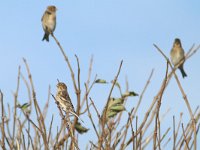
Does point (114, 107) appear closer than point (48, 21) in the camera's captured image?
Yes

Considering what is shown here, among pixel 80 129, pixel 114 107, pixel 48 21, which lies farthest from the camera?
pixel 48 21

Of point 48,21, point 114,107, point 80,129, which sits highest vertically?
point 48,21

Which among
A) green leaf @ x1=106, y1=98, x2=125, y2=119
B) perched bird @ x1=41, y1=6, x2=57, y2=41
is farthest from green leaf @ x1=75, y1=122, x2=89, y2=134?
perched bird @ x1=41, y1=6, x2=57, y2=41

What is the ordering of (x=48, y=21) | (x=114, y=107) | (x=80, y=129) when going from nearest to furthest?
(x=114, y=107)
(x=80, y=129)
(x=48, y=21)

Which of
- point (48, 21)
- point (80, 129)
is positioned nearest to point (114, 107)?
point (80, 129)

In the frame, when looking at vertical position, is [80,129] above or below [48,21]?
below

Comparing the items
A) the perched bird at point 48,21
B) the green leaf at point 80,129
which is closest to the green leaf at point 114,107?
the green leaf at point 80,129

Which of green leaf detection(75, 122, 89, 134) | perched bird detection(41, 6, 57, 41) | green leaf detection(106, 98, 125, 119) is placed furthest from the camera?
perched bird detection(41, 6, 57, 41)

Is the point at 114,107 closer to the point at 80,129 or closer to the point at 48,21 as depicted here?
the point at 80,129

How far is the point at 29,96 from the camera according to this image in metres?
3.96

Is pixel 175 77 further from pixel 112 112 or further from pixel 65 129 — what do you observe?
pixel 65 129

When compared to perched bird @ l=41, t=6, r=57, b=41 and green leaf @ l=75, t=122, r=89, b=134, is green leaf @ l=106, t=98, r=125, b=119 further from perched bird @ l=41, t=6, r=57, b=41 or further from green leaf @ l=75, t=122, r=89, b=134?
perched bird @ l=41, t=6, r=57, b=41

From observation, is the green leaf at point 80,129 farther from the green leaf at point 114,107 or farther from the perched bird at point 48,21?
the perched bird at point 48,21

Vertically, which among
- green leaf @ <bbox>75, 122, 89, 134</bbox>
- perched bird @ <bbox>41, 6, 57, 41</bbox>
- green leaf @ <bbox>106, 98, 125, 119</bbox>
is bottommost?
green leaf @ <bbox>75, 122, 89, 134</bbox>
